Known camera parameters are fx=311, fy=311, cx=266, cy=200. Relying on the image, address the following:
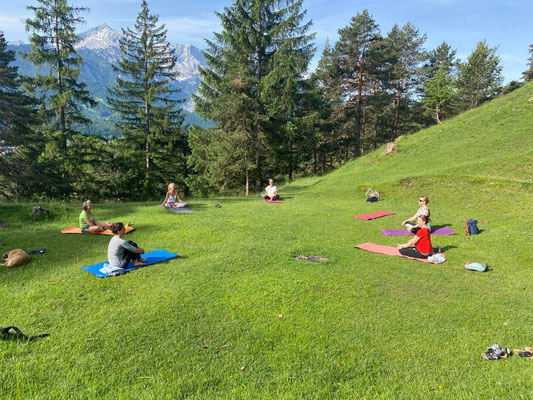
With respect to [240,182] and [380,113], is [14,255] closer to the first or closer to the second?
[240,182]

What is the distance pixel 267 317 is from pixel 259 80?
27713mm

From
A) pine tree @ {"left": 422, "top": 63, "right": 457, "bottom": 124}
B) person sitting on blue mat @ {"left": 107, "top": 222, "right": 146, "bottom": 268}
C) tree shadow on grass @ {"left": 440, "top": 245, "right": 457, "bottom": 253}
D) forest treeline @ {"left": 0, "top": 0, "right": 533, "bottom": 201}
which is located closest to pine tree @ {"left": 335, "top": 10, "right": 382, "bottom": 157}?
forest treeline @ {"left": 0, "top": 0, "right": 533, "bottom": 201}

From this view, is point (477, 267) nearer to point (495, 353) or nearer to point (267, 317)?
point (495, 353)

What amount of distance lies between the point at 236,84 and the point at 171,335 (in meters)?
23.5

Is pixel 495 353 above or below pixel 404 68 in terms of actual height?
below

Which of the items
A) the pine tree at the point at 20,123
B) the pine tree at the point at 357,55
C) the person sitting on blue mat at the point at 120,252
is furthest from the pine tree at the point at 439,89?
the pine tree at the point at 20,123

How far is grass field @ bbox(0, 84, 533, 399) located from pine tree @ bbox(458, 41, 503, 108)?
4621 centimetres

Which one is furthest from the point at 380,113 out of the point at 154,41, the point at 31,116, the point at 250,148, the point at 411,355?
the point at 411,355

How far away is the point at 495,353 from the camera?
4207 mm

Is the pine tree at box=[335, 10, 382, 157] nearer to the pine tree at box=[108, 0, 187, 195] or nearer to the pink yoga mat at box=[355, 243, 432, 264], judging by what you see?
the pine tree at box=[108, 0, 187, 195]

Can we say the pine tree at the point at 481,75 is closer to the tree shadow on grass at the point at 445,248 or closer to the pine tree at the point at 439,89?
the pine tree at the point at 439,89

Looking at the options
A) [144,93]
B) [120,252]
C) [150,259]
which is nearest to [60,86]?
[144,93]

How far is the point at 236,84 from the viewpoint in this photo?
25.2 m

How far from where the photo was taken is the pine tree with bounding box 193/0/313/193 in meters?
26.5
